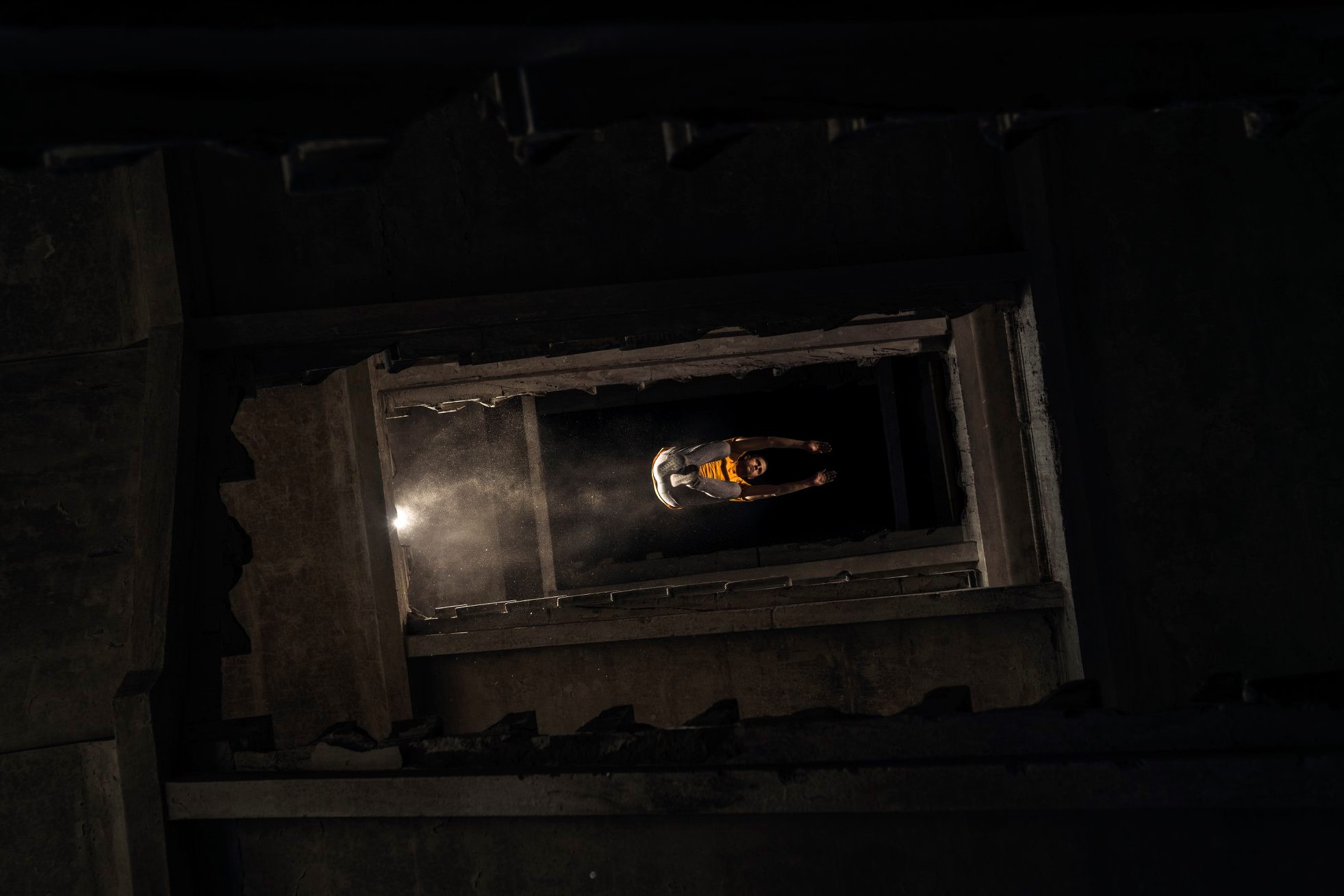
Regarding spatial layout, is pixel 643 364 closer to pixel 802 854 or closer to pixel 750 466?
pixel 750 466

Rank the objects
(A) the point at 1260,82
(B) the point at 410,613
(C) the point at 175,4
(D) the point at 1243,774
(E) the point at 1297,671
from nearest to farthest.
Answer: (C) the point at 175,4
(A) the point at 1260,82
(D) the point at 1243,774
(E) the point at 1297,671
(B) the point at 410,613

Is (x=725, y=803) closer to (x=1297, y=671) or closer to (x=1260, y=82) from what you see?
(x=1260, y=82)

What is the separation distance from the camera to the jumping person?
12.8m

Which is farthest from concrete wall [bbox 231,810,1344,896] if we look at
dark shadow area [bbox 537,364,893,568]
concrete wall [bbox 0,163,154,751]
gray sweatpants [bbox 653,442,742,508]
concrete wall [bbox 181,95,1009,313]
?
dark shadow area [bbox 537,364,893,568]

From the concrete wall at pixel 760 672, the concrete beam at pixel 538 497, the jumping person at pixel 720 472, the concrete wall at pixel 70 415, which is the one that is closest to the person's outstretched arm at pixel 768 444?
the jumping person at pixel 720 472

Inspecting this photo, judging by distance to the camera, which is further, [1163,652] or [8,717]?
[1163,652]

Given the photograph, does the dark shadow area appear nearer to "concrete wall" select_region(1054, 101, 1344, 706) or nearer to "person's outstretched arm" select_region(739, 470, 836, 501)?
"person's outstretched arm" select_region(739, 470, 836, 501)

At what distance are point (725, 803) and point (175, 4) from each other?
3.86m

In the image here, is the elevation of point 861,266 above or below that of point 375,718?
above

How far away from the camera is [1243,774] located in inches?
156

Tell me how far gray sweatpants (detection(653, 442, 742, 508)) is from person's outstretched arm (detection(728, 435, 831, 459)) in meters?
0.15

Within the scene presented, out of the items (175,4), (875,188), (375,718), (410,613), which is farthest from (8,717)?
(875,188)

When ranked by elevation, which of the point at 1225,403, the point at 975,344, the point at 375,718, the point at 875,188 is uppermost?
the point at 875,188

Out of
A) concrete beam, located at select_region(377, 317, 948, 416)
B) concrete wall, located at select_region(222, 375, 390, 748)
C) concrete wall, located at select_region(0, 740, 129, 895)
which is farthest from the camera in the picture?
concrete beam, located at select_region(377, 317, 948, 416)
